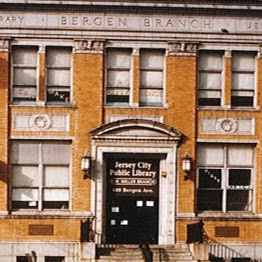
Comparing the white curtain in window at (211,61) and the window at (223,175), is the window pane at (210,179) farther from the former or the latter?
the white curtain in window at (211,61)

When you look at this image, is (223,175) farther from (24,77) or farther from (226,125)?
(24,77)

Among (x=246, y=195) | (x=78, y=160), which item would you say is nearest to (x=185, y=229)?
(x=246, y=195)

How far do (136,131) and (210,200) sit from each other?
3.50 m

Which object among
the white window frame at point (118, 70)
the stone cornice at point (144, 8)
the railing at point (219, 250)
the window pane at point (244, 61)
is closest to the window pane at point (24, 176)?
the white window frame at point (118, 70)

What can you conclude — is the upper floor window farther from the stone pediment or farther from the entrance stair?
the entrance stair

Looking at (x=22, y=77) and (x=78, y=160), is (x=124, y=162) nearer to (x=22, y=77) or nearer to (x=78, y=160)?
(x=78, y=160)

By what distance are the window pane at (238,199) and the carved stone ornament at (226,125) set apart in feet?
6.92

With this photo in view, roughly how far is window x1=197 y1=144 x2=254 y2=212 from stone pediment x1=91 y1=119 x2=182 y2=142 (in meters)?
1.45

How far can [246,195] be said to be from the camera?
2606 cm

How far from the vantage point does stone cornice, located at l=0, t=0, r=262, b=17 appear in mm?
25172

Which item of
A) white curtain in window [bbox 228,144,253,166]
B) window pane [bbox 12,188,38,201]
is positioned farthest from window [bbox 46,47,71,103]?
white curtain in window [bbox 228,144,253,166]

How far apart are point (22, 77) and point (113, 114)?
329 cm

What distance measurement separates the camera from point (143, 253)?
79.9ft

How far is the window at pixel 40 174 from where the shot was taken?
2542 cm
